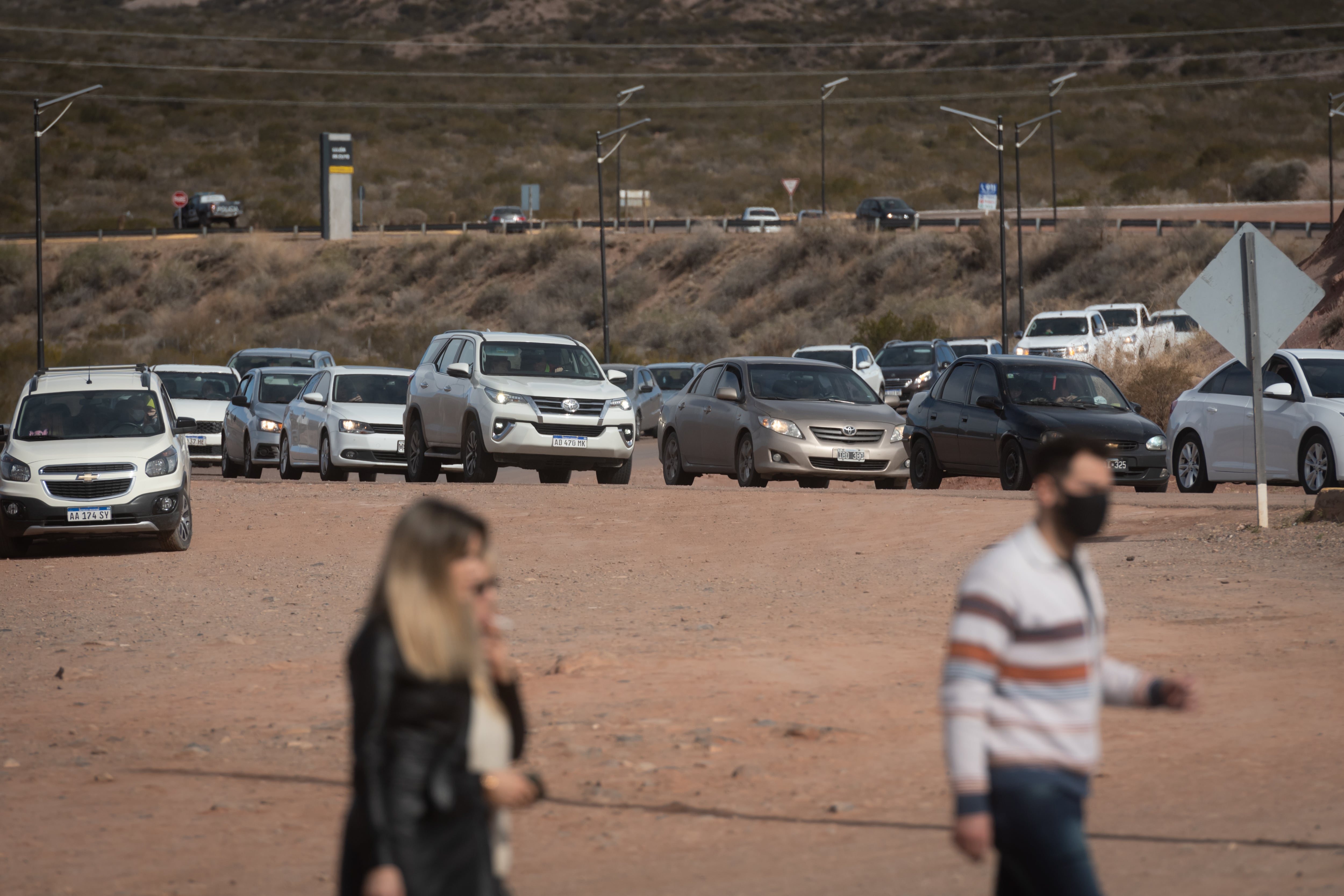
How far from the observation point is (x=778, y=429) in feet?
69.3

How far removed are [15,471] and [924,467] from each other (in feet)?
36.3

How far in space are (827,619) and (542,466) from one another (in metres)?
9.47

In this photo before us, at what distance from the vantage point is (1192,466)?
20.3 meters

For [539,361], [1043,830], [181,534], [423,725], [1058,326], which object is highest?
[1058,326]

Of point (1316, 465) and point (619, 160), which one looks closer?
point (1316, 465)

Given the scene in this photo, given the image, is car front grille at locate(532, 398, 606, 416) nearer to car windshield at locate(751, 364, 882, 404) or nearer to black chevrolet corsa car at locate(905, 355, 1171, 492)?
car windshield at locate(751, 364, 882, 404)

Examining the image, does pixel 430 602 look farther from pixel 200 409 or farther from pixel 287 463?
pixel 200 409

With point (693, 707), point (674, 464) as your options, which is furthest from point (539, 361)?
point (693, 707)

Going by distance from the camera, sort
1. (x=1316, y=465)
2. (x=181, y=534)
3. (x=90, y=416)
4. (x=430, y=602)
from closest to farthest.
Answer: (x=430, y=602) < (x=181, y=534) < (x=90, y=416) < (x=1316, y=465)

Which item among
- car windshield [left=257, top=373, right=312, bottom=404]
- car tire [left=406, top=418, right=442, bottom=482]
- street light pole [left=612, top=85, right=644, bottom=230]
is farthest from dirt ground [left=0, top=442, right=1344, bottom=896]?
street light pole [left=612, top=85, right=644, bottom=230]

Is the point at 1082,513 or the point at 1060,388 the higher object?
the point at 1060,388

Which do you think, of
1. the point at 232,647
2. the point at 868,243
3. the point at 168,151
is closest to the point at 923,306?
the point at 868,243

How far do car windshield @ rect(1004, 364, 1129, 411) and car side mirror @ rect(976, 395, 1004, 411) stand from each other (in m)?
0.19

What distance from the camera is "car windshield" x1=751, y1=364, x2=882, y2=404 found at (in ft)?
72.0
